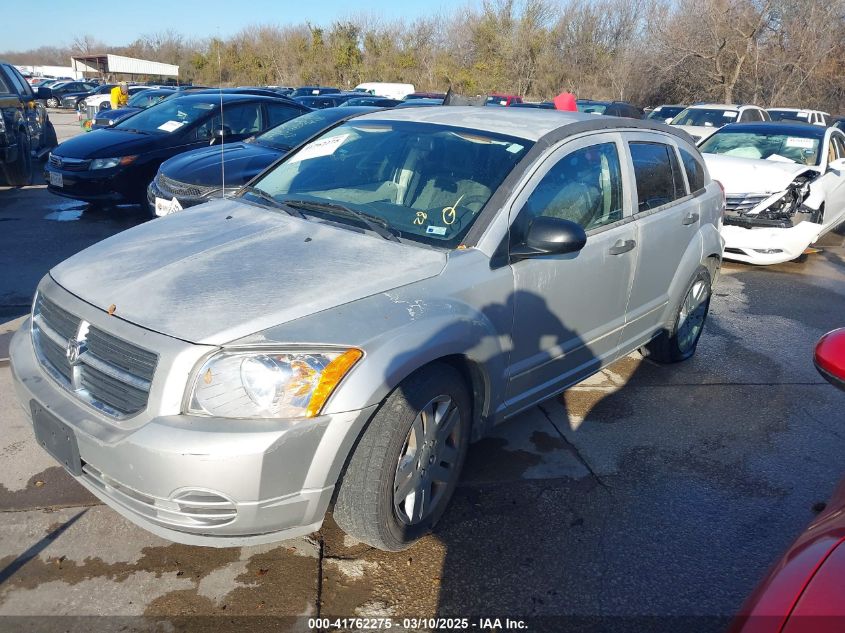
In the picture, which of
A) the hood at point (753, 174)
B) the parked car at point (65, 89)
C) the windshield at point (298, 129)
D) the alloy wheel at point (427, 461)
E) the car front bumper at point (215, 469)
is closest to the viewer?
the car front bumper at point (215, 469)

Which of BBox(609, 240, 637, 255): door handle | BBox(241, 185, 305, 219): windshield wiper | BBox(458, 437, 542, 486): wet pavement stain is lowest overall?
BBox(458, 437, 542, 486): wet pavement stain

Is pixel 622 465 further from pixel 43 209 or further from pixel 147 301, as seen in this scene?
pixel 43 209

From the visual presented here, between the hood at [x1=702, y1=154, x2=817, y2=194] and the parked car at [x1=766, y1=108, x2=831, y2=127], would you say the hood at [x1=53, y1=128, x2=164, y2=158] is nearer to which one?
the hood at [x1=702, y1=154, x2=817, y2=194]

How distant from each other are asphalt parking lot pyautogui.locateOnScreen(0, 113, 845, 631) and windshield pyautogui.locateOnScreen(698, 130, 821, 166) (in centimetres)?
539

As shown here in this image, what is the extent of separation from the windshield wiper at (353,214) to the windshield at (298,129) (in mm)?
4427

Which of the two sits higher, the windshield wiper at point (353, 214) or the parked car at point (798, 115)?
the parked car at point (798, 115)

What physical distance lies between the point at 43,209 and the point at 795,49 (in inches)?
1224

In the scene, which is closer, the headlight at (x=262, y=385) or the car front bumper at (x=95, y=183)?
the headlight at (x=262, y=385)

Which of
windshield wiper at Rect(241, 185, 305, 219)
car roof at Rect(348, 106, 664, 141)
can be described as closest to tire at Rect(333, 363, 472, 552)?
windshield wiper at Rect(241, 185, 305, 219)

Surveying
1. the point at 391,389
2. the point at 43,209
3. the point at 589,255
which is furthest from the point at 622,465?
the point at 43,209

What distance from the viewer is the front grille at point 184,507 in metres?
2.33

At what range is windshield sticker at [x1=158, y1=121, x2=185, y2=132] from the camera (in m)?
8.84

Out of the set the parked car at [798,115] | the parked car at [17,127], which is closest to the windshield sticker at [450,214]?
the parked car at [17,127]

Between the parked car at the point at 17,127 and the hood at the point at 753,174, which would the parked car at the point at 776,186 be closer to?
the hood at the point at 753,174
